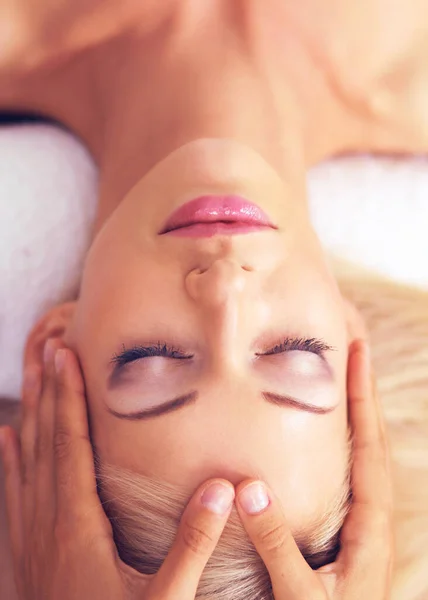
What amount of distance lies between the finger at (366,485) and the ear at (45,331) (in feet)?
1.47

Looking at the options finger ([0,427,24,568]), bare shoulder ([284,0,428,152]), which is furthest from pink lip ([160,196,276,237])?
bare shoulder ([284,0,428,152])

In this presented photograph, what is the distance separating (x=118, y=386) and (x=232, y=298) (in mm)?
181

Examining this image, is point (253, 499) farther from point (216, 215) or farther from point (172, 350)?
point (216, 215)

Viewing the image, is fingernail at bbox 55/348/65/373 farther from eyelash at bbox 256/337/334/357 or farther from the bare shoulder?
the bare shoulder

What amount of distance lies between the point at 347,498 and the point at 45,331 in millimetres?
→ 520

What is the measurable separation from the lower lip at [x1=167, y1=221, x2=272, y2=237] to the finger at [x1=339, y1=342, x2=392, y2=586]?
235mm

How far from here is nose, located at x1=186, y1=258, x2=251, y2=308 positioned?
73 centimetres

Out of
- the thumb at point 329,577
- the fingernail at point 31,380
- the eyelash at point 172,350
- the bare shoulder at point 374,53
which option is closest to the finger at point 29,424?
the fingernail at point 31,380

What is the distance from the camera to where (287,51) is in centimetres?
115

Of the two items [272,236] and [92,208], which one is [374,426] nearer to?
[272,236]

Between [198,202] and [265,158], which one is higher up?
[265,158]

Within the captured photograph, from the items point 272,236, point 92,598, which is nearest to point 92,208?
point 272,236

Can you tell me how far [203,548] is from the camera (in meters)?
0.64

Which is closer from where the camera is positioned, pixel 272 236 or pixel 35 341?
pixel 272 236
